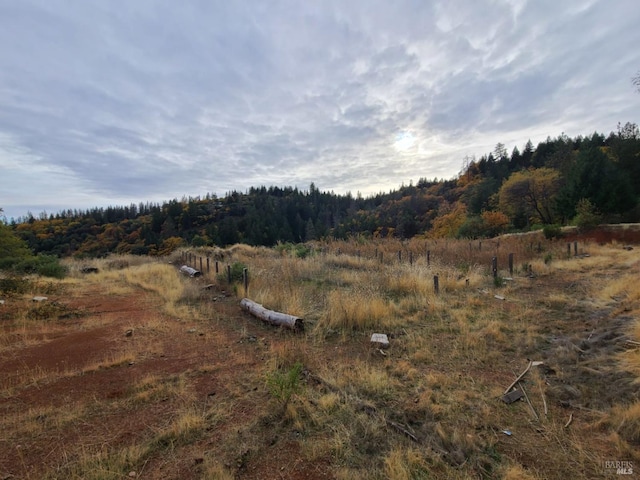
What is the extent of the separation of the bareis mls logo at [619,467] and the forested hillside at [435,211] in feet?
81.6

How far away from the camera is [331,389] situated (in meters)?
3.67

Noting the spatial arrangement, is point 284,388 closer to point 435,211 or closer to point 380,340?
point 380,340

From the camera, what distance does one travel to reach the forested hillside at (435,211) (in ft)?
91.2

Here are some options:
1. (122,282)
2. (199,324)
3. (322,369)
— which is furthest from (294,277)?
(122,282)

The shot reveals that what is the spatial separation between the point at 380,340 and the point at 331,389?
5.80ft

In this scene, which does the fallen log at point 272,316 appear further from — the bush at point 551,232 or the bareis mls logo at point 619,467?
the bush at point 551,232


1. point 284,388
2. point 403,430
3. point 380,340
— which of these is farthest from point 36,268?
point 403,430

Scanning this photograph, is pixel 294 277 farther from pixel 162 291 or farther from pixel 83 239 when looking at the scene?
pixel 83 239

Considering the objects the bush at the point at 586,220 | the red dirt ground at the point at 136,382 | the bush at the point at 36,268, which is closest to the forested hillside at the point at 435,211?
the bush at the point at 586,220

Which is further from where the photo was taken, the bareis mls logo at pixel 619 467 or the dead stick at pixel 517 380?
the dead stick at pixel 517 380

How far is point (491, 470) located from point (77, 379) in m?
5.33

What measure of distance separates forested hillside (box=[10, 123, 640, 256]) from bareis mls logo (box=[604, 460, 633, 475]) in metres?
24.9

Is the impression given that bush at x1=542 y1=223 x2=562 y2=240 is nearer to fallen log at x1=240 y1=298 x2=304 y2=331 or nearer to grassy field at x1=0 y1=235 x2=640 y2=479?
grassy field at x1=0 y1=235 x2=640 y2=479

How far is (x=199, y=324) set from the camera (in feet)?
22.2
